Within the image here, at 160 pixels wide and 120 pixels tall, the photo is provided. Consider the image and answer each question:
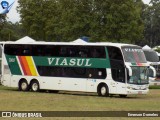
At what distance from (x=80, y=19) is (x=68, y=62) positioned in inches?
1232

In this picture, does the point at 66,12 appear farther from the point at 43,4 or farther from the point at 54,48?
the point at 54,48

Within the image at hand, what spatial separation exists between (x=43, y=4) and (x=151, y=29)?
5680 centimetres

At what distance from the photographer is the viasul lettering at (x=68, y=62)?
3572 centimetres

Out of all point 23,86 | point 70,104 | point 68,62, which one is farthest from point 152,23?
point 70,104

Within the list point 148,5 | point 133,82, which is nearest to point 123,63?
point 133,82

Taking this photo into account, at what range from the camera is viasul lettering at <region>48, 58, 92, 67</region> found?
117 ft

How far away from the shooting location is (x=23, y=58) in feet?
126

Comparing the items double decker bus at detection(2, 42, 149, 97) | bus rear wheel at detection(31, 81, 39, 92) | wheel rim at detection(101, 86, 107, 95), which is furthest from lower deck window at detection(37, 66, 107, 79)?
bus rear wheel at detection(31, 81, 39, 92)

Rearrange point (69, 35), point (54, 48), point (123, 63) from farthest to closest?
point (69, 35)
point (54, 48)
point (123, 63)

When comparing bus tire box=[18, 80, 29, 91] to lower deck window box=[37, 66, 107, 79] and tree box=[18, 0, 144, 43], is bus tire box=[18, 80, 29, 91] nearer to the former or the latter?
lower deck window box=[37, 66, 107, 79]

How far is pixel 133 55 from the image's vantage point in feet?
114

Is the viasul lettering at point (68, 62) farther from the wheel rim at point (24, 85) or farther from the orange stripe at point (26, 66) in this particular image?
the wheel rim at point (24, 85)

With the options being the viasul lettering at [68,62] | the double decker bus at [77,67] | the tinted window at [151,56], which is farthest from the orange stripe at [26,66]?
the tinted window at [151,56]

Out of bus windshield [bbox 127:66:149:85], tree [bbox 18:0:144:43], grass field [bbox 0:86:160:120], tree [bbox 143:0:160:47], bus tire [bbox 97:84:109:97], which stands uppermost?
tree [bbox 143:0:160:47]
